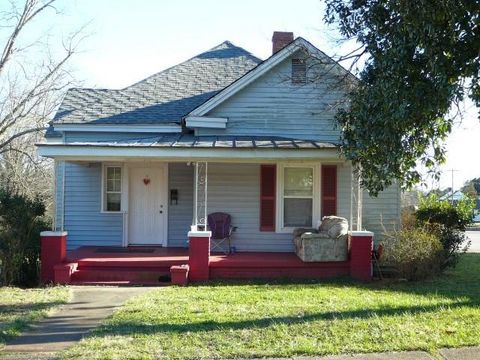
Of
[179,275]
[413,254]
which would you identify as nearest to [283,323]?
[179,275]

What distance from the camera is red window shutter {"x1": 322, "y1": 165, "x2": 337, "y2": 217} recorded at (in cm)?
1384

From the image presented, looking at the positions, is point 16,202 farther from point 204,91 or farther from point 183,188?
point 204,91

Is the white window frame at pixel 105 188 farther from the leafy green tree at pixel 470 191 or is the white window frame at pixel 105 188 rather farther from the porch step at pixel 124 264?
the leafy green tree at pixel 470 191

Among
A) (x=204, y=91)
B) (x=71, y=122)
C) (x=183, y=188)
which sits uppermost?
(x=204, y=91)

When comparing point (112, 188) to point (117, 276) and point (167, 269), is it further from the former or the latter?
point (167, 269)

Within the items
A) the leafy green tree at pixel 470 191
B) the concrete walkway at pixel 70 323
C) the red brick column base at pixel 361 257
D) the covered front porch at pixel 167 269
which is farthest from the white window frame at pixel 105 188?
the leafy green tree at pixel 470 191

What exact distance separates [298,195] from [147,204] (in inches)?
167

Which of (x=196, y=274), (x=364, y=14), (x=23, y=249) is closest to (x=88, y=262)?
(x=23, y=249)

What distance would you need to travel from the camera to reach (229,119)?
1399 centimetres

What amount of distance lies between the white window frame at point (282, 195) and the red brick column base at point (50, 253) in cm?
543

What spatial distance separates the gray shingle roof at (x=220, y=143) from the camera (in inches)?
463

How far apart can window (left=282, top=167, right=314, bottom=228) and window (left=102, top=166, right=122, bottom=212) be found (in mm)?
4635

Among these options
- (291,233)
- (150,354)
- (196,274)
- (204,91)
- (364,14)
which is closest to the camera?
(150,354)

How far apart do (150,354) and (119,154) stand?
662 cm
